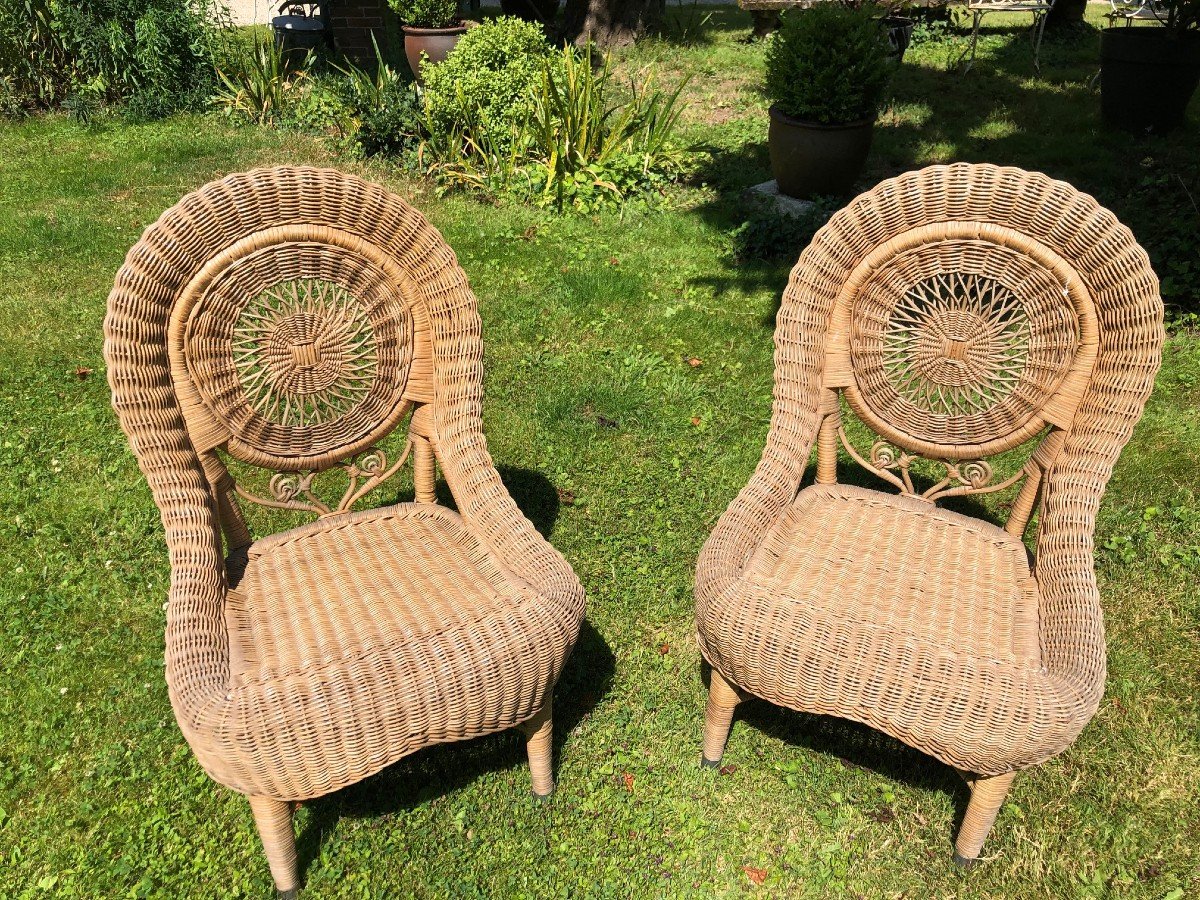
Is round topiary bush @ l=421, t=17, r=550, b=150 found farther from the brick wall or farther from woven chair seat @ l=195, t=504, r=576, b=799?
woven chair seat @ l=195, t=504, r=576, b=799

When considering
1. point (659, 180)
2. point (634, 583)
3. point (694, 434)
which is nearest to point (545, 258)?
point (659, 180)

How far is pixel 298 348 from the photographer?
8.76 feet

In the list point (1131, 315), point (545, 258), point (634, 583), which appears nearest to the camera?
point (1131, 315)

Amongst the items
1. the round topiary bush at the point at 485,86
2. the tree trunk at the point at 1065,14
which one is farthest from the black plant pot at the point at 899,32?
the round topiary bush at the point at 485,86

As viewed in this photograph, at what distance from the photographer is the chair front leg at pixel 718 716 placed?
272 centimetres

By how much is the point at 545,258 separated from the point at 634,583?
3.00 metres

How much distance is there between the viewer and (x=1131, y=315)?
2.52 metres

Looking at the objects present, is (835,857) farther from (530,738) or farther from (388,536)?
(388,536)

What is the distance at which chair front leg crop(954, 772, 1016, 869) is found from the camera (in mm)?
2406

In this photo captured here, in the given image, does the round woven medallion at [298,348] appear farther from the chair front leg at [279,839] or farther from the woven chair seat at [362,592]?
the chair front leg at [279,839]

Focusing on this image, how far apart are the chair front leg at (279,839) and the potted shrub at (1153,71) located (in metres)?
8.40

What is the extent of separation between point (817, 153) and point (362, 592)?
16.4 feet

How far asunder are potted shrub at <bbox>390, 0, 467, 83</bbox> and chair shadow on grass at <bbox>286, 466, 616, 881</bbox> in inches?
283

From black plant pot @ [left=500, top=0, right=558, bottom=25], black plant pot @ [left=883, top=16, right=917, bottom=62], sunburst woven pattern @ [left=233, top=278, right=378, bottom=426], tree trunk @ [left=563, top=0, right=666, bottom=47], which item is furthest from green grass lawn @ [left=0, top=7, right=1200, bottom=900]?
black plant pot @ [left=500, top=0, right=558, bottom=25]
